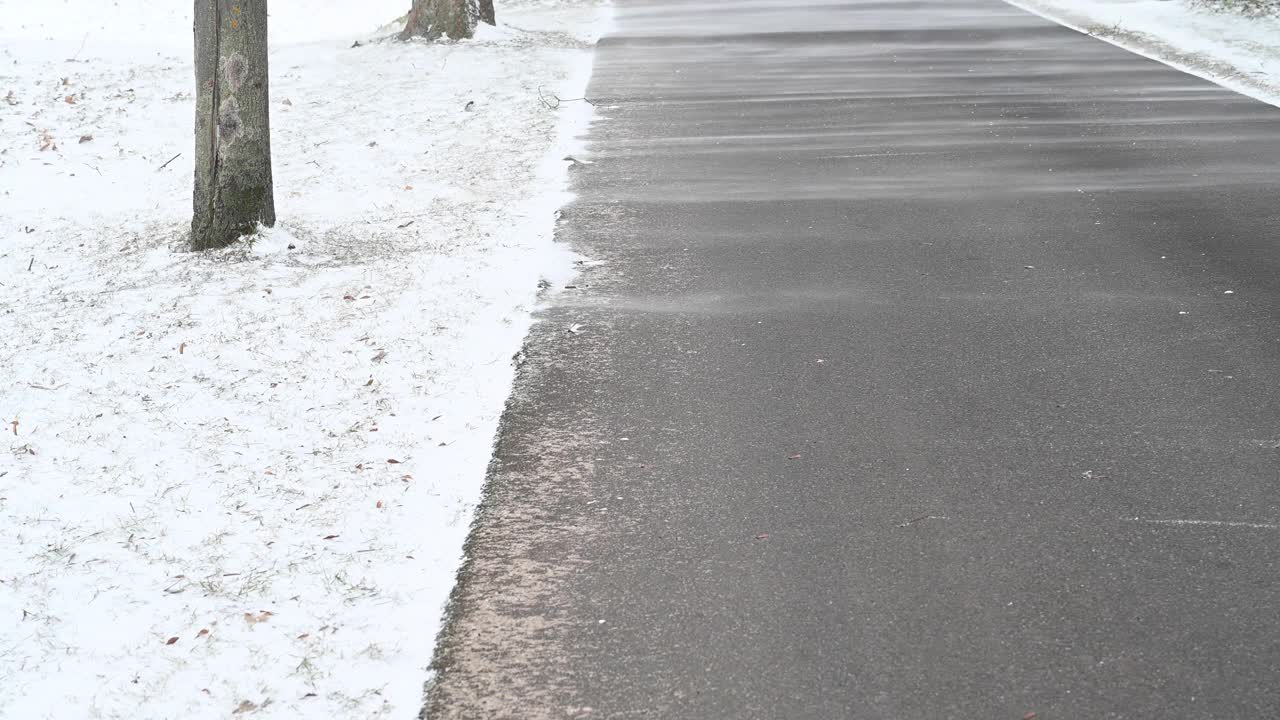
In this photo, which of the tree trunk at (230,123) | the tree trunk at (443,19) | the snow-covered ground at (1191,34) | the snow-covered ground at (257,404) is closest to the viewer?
the snow-covered ground at (257,404)

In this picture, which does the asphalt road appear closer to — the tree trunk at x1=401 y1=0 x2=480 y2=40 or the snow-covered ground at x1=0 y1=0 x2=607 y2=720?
the snow-covered ground at x1=0 y1=0 x2=607 y2=720

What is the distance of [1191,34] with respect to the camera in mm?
17969

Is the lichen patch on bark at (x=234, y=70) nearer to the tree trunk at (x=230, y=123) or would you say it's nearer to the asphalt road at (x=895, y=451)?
the tree trunk at (x=230, y=123)

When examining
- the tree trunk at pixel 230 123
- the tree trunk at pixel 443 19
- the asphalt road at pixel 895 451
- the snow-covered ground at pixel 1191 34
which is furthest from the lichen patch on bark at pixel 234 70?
the tree trunk at pixel 443 19

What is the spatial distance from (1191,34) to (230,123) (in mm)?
14669

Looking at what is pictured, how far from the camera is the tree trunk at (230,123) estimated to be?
303 inches

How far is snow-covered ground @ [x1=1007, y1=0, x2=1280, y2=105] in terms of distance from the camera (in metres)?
14.5

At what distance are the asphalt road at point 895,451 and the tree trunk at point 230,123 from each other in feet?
6.50

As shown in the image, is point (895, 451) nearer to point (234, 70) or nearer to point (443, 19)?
point (234, 70)

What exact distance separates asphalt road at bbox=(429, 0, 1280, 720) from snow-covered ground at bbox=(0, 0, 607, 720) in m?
0.30

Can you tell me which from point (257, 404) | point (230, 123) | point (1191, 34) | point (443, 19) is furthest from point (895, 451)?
point (1191, 34)

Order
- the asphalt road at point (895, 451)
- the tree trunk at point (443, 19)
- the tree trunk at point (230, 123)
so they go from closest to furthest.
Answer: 1. the asphalt road at point (895, 451)
2. the tree trunk at point (230, 123)
3. the tree trunk at point (443, 19)

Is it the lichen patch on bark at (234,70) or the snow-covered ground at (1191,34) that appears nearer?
the lichen patch on bark at (234,70)

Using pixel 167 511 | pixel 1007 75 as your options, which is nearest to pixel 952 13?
pixel 1007 75
